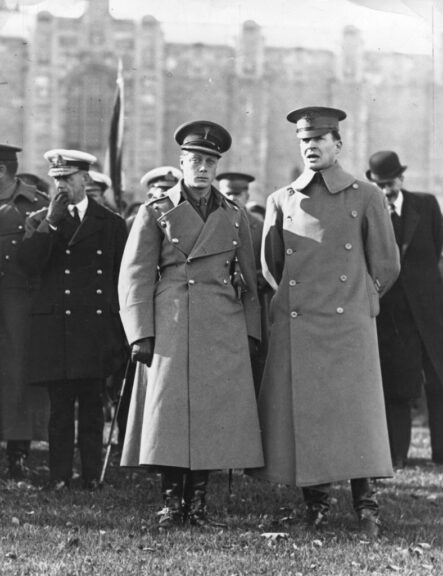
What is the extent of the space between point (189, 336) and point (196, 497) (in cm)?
93

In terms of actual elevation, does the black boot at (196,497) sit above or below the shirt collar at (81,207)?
below

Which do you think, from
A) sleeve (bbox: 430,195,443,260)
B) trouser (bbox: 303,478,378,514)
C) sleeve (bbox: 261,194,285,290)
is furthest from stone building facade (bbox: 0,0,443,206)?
trouser (bbox: 303,478,378,514)

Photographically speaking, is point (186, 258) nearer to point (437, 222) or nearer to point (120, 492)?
point (120, 492)

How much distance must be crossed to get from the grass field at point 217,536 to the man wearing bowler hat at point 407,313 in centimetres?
109

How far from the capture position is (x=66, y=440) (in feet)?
24.6

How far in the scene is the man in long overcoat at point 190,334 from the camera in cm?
620

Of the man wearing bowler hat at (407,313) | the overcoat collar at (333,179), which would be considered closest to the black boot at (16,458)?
the man wearing bowler hat at (407,313)

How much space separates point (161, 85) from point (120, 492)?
144 feet

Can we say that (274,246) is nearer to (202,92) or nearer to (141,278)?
(141,278)

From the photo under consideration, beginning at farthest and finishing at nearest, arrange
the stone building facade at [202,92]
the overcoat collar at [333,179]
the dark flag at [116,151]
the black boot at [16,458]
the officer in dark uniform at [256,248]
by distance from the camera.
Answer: the stone building facade at [202,92], the dark flag at [116,151], the black boot at [16,458], the officer in dark uniform at [256,248], the overcoat collar at [333,179]

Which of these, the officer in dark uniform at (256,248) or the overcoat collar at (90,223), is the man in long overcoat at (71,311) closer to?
the overcoat collar at (90,223)

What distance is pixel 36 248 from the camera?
7371 millimetres

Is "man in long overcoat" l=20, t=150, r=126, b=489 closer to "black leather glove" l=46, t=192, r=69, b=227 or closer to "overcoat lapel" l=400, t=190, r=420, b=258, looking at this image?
"black leather glove" l=46, t=192, r=69, b=227

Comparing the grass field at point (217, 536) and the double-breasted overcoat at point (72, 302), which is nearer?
the grass field at point (217, 536)
